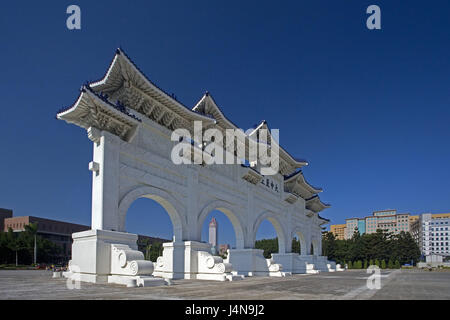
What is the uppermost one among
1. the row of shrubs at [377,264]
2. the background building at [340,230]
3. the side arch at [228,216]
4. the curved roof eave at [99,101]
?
the curved roof eave at [99,101]

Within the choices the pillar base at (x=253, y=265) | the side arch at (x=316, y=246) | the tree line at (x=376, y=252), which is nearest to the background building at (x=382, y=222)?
the tree line at (x=376, y=252)

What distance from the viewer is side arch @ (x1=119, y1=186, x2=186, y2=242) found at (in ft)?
50.8

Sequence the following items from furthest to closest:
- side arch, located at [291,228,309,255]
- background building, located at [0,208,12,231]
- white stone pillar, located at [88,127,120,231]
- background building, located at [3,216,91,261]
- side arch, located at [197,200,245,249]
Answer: background building, located at [0,208,12,231], background building, located at [3,216,91,261], side arch, located at [291,228,309,255], side arch, located at [197,200,245,249], white stone pillar, located at [88,127,120,231]

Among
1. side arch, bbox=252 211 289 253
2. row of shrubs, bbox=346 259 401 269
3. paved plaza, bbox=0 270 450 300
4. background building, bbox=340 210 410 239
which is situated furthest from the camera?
background building, bbox=340 210 410 239

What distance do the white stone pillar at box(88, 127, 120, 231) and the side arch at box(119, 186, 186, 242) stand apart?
402 millimetres

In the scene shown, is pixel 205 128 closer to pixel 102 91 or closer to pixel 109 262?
pixel 102 91

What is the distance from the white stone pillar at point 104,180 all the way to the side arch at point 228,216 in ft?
19.8

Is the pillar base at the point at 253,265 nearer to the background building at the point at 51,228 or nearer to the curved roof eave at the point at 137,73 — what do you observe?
the curved roof eave at the point at 137,73

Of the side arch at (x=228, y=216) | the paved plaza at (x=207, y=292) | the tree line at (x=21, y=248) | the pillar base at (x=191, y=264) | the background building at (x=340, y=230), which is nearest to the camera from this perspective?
the paved plaza at (x=207, y=292)

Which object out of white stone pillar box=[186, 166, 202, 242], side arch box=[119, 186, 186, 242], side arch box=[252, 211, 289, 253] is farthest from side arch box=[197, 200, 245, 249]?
side arch box=[252, 211, 289, 253]

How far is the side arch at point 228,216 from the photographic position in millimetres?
20186

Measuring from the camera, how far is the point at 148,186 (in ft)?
55.8

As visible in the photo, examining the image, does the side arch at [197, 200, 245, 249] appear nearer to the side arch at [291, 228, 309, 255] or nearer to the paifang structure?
the paifang structure
